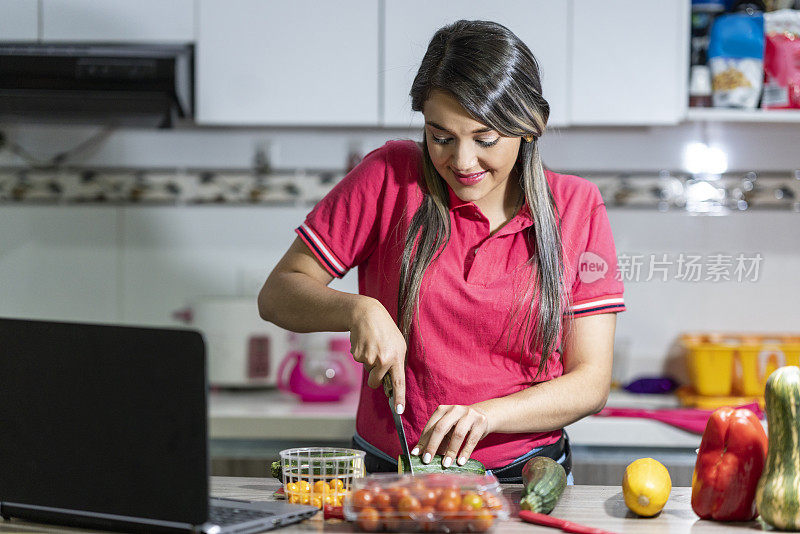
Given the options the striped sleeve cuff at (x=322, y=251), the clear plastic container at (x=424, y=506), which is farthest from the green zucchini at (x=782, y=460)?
the striped sleeve cuff at (x=322, y=251)

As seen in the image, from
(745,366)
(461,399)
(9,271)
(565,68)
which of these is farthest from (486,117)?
(9,271)

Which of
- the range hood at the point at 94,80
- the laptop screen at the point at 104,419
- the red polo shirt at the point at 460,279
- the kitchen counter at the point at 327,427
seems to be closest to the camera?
the laptop screen at the point at 104,419

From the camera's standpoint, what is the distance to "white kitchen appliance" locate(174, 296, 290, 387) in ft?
8.01

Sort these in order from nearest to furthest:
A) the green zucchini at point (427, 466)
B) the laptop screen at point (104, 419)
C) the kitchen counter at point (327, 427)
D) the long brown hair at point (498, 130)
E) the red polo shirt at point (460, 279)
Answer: the laptop screen at point (104, 419), the green zucchini at point (427, 466), the long brown hair at point (498, 130), the red polo shirt at point (460, 279), the kitchen counter at point (327, 427)

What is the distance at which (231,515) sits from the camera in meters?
0.95

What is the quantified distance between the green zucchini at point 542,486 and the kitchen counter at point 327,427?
3.56 ft

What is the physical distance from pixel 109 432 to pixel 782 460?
2.37 feet

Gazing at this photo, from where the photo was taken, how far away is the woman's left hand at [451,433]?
3.44ft

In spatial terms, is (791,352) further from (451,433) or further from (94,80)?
(94,80)

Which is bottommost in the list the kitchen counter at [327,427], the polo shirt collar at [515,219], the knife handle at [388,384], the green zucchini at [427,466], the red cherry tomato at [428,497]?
the kitchen counter at [327,427]

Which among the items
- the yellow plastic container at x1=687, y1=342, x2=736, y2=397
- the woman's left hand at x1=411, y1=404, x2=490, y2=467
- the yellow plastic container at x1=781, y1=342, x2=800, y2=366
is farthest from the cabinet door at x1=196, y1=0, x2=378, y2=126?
the woman's left hand at x1=411, y1=404, x2=490, y2=467

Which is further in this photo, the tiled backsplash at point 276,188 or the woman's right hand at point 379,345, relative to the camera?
the tiled backsplash at point 276,188

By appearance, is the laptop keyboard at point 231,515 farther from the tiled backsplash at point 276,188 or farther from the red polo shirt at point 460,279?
the tiled backsplash at point 276,188

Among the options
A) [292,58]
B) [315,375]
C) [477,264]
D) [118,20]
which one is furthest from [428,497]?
[118,20]
